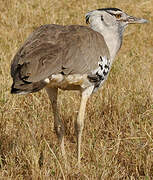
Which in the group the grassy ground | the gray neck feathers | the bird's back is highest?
the gray neck feathers

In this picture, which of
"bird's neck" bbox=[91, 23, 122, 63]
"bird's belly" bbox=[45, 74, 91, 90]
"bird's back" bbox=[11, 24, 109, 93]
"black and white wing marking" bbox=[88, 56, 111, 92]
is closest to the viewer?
"bird's back" bbox=[11, 24, 109, 93]

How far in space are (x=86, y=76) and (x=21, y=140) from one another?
0.71m

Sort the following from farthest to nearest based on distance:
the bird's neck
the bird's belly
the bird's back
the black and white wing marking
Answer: the bird's neck < the black and white wing marking < the bird's belly < the bird's back

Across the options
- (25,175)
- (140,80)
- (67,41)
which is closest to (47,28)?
(67,41)

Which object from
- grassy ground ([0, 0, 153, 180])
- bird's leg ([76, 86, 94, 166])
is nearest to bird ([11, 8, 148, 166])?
bird's leg ([76, 86, 94, 166])

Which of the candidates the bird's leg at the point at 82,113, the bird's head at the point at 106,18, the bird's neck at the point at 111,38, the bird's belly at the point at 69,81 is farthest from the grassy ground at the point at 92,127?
the bird's head at the point at 106,18

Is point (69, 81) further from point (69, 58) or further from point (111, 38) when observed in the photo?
point (111, 38)

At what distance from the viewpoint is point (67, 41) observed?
10.4ft

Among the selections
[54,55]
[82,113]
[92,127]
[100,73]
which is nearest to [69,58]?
[54,55]

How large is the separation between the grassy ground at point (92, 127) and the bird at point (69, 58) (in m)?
0.22

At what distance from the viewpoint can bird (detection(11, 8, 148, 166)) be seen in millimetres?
2904

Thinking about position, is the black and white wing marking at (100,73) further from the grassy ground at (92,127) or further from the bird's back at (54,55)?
the grassy ground at (92,127)

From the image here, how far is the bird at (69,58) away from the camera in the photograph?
2904 millimetres

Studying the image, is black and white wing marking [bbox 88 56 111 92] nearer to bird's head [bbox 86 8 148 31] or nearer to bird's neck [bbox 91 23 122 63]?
bird's neck [bbox 91 23 122 63]
